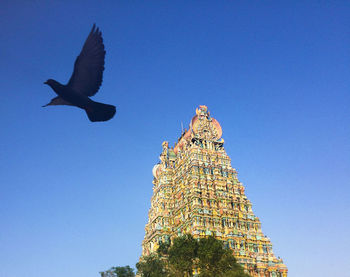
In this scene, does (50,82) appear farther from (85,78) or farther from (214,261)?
(214,261)

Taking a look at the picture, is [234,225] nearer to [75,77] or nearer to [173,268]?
[173,268]

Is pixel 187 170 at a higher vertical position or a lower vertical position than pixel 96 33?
higher

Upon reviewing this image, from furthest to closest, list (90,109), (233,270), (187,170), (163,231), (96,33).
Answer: (187,170)
(163,231)
(233,270)
(96,33)
(90,109)

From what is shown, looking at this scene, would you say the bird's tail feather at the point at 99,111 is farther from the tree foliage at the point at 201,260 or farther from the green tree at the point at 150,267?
the green tree at the point at 150,267

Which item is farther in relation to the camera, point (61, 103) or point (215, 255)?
point (215, 255)

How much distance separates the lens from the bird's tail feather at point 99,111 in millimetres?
10266

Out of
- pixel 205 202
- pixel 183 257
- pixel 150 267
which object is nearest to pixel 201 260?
pixel 183 257

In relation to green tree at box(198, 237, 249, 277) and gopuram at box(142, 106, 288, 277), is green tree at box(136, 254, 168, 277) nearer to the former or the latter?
green tree at box(198, 237, 249, 277)

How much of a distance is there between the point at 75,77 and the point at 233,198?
208ft

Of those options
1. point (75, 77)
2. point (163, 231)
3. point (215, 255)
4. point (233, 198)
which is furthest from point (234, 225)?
point (75, 77)

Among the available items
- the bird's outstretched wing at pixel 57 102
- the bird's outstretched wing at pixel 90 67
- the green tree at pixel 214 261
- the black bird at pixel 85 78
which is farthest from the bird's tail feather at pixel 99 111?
the green tree at pixel 214 261

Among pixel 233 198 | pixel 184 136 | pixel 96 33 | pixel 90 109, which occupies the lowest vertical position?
pixel 90 109

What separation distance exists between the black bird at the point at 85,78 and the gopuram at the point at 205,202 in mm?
→ 54318

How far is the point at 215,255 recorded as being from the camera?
43.5 metres
